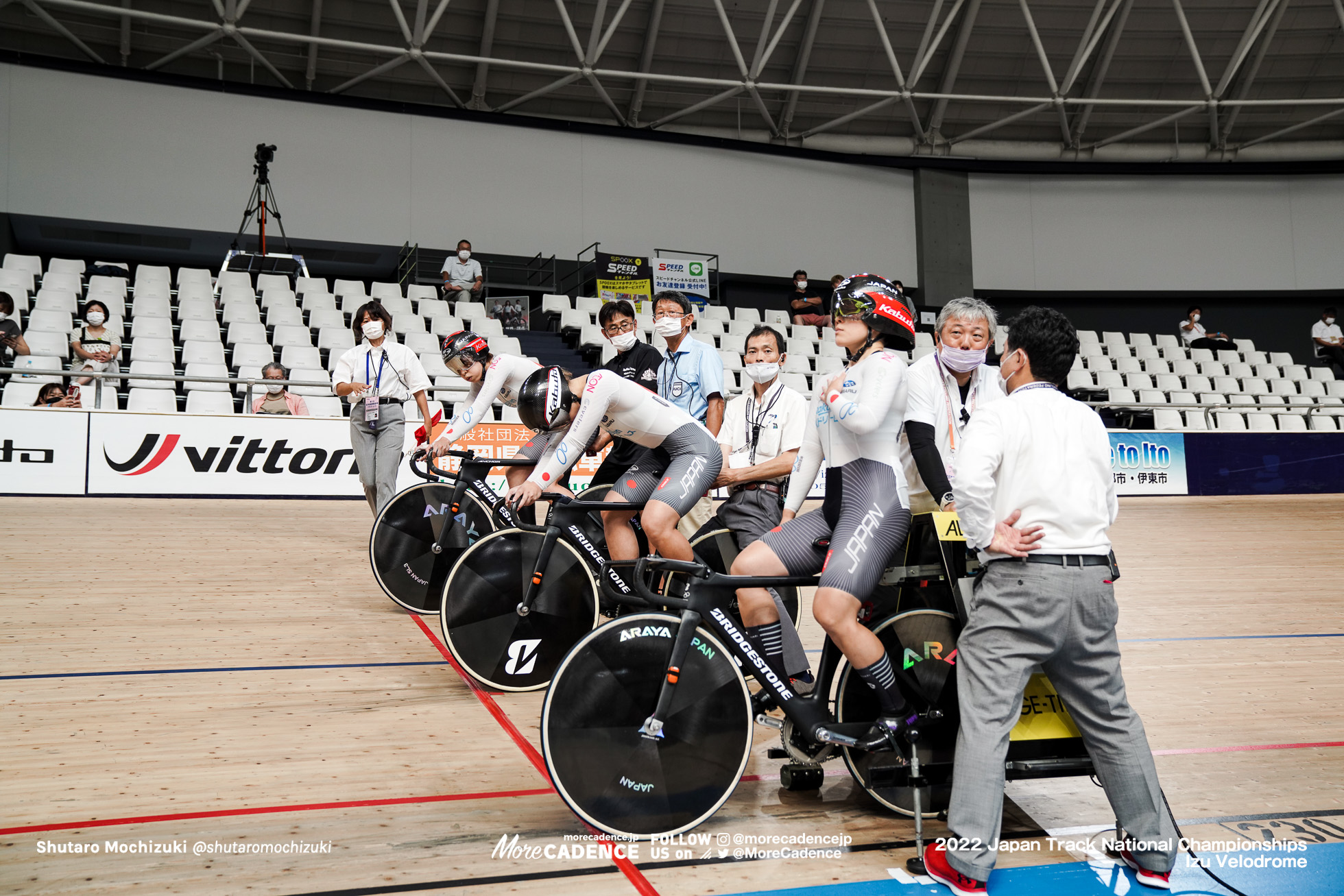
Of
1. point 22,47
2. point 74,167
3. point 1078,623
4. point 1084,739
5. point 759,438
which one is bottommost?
point 1084,739

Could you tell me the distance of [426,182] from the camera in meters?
15.5

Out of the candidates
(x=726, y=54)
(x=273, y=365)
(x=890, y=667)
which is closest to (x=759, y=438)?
(x=890, y=667)

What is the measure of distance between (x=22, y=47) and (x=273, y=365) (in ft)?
32.3

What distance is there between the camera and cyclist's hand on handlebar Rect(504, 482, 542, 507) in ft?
11.0

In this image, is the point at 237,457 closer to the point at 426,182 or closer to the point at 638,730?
the point at 638,730

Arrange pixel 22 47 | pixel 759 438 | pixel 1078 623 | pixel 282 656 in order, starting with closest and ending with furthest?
pixel 1078 623 < pixel 282 656 < pixel 759 438 < pixel 22 47

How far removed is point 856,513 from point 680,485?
42.8 inches

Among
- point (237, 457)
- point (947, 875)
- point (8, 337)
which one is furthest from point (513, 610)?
point (8, 337)

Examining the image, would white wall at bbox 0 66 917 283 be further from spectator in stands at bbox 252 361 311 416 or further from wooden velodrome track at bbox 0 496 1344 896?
wooden velodrome track at bbox 0 496 1344 896

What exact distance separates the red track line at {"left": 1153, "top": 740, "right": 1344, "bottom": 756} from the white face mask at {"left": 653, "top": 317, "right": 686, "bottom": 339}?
109 inches

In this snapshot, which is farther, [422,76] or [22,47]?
[422,76]

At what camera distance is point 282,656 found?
163 inches

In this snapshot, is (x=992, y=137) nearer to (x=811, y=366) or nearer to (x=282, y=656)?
(x=811, y=366)

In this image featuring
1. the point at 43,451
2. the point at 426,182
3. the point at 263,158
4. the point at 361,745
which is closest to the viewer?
the point at 361,745
